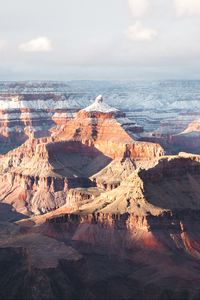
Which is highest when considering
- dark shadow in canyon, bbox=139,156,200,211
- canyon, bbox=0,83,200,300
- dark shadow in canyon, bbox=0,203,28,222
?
dark shadow in canyon, bbox=139,156,200,211

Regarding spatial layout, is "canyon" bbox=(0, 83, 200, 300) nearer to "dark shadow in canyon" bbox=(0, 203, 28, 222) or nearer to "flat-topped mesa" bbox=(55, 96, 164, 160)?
"dark shadow in canyon" bbox=(0, 203, 28, 222)

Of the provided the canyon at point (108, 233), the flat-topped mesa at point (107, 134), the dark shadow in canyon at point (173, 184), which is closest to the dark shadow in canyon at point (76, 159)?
the canyon at point (108, 233)

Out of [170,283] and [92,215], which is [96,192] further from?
[170,283]

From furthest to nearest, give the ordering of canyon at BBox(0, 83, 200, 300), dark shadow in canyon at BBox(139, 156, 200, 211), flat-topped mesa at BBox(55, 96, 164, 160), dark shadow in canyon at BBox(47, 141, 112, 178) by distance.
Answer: dark shadow in canyon at BBox(47, 141, 112, 178) < flat-topped mesa at BBox(55, 96, 164, 160) < dark shadow in canyon at BBox(139, 156, 200, 211) < canyon at BBox(0, 83, 200, 300)

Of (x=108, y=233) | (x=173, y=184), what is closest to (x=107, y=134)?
(x=173, y=184)

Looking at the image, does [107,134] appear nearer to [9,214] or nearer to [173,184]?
[9,214]

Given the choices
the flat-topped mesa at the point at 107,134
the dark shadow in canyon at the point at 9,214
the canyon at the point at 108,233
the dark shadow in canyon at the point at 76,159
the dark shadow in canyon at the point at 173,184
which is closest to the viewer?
the canyon at the point at 108,233

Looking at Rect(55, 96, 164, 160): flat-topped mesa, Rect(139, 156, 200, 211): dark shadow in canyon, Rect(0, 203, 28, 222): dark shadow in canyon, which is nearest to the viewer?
Rect(139, 156, 200, 211): dark shadow in canyon

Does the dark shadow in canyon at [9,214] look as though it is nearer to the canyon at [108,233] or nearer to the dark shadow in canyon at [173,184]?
the canyon at [108,233]

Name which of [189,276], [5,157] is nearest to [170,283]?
[189,276]

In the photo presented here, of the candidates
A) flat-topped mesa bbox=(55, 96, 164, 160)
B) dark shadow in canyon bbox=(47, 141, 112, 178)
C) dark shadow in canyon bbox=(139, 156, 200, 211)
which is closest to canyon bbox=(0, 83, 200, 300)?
dark shadow in canyon bbox=(139, 156, 200, 211)
